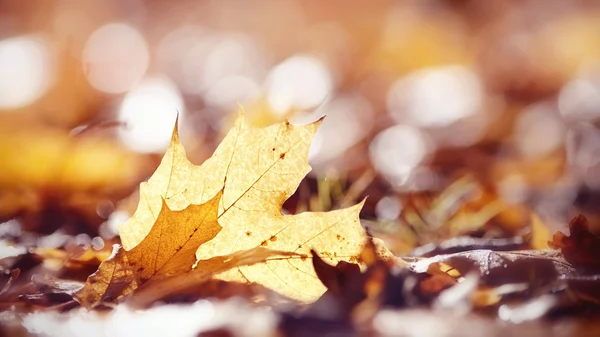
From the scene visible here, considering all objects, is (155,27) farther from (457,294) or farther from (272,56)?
(457,294)

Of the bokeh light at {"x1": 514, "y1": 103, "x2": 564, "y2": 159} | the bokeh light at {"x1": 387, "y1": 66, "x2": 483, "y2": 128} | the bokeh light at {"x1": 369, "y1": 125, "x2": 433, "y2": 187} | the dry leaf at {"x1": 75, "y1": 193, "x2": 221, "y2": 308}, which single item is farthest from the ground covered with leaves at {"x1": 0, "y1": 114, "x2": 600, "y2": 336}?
the bokeh light at {"x1": 387, "y1": 66, "x2": 483, "y2": 128}

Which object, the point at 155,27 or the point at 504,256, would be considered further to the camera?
the point at 155,27

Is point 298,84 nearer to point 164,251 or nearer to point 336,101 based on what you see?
point 336,101

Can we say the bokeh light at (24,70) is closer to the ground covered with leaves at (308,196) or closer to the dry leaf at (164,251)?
the ground covered with leaves at (308,196)

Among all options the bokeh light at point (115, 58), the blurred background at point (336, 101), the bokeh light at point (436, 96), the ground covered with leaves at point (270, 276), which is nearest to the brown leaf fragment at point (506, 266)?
the ground covered with leaves at point (270, 276)

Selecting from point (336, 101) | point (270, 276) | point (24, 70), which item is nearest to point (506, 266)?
point (270, 276)

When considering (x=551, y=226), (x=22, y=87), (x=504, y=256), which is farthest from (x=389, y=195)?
(x=22, y=87)
